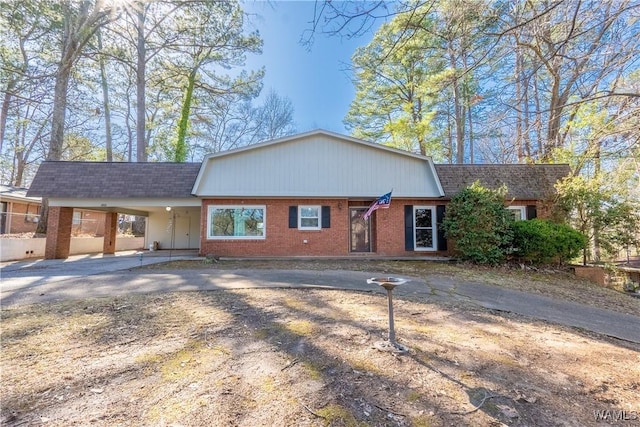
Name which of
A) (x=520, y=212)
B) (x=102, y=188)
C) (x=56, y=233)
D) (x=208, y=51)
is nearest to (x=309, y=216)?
(x=102, y=188)

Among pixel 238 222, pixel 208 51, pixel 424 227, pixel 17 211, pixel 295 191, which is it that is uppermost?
pixel 208 51

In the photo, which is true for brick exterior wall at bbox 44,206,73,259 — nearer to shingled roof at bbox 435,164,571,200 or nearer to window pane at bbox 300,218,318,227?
window pane at bbox 300,218,318,227

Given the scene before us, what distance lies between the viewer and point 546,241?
9.88 meters

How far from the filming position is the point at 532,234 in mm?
10086

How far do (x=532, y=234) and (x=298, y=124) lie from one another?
66.2ft

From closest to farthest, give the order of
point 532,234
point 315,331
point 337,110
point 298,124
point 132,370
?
point 132,370, point 315,331, point 532,234, point 337,110, point 298,124

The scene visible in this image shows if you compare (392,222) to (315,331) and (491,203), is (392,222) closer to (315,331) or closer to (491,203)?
(491,203)

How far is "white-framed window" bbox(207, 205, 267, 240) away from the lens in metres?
12.0

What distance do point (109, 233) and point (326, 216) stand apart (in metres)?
11.2

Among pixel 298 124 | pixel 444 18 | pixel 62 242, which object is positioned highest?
pixel 298 124

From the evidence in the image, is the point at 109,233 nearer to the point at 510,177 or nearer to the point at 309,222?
the point at 309,222

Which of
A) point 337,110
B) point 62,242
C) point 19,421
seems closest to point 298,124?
point 337,110

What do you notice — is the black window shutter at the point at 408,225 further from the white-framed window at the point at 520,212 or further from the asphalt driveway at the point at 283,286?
the white-framed window at the point at 520,212

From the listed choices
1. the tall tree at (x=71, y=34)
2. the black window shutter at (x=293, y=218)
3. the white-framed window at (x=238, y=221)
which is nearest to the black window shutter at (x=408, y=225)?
the black window shutter at (x=293, y=218)
